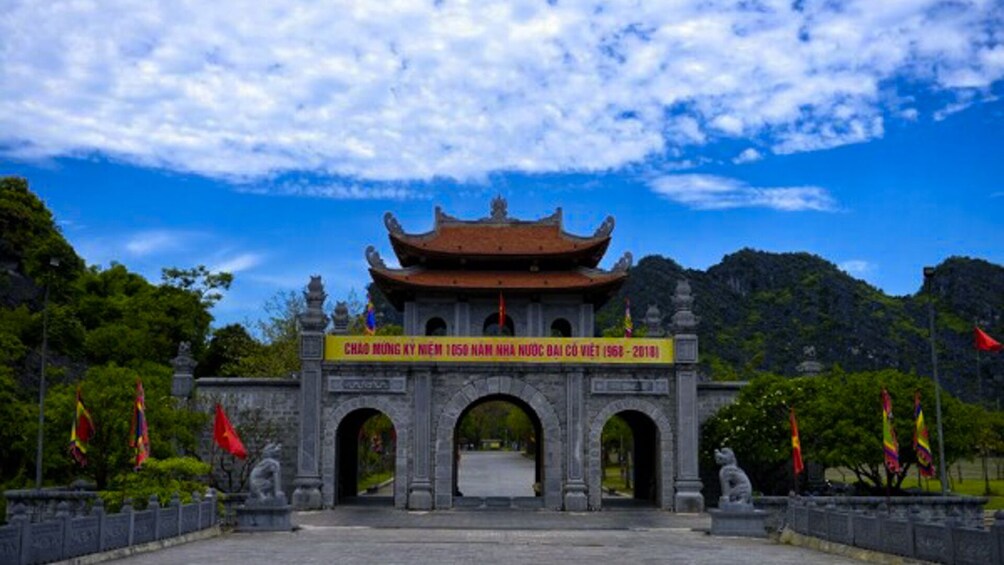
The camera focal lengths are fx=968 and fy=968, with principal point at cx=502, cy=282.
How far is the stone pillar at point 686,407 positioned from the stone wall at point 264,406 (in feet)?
44.2

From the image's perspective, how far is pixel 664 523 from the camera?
94.3 feet

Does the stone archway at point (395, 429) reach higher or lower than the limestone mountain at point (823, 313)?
lower

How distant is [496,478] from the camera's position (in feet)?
176

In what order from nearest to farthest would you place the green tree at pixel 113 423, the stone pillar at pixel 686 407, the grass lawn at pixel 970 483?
the green tree at pixel 113 423, the stone pillar at pixel 686 407, the grass lawn at pixel 970 483

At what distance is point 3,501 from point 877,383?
3002cm

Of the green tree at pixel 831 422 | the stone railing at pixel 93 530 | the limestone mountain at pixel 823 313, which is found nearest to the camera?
the stone railing at pixel 93 530

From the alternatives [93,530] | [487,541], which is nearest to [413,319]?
[487,541]

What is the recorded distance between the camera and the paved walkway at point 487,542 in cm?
1859

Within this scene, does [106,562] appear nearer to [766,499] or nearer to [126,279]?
[766,499]

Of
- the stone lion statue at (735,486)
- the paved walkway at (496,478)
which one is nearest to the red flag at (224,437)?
the stone lion statue at (735,486)

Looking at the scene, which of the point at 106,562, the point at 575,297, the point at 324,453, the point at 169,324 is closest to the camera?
the point at 106,562

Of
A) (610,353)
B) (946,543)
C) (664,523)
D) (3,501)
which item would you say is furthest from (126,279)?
(946,543)

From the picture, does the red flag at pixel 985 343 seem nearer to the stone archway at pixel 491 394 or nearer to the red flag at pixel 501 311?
the stone archway at pixel 491 394

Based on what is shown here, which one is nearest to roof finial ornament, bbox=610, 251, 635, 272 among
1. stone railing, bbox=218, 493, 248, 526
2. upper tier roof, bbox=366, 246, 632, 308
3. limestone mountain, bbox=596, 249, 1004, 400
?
upper tier roof, bbox=366, 246, 632, 308
